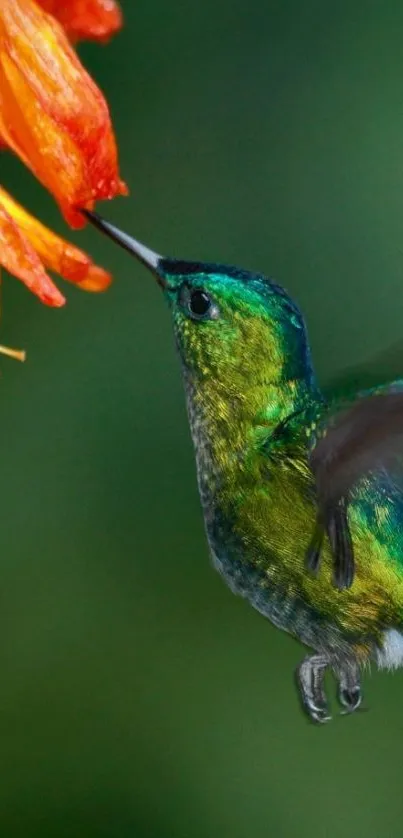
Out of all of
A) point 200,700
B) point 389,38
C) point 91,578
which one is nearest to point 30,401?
point 91,578

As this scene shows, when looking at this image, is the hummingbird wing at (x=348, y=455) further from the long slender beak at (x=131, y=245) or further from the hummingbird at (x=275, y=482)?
the long slender beak at (x=131, y=245)

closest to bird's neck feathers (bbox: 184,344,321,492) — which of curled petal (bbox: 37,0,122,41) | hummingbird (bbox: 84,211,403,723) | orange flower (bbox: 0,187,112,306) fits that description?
hummingbird (bbox: 84,211,403,723)

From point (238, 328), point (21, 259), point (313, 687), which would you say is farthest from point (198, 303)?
point (313, 687)

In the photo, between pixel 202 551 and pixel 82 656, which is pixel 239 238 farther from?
pixel 82 656

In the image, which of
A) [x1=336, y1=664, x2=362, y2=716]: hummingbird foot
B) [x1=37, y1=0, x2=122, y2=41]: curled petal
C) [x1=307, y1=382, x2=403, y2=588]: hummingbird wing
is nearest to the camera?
[x1=307, y1=382, x2=403, y2=588]: hummingbird wing

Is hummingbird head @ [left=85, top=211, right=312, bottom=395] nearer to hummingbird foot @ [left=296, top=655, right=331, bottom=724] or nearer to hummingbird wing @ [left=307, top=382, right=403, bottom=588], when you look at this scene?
hummingbird wing @ [left=307, top=382, right=403, bottom=588]
